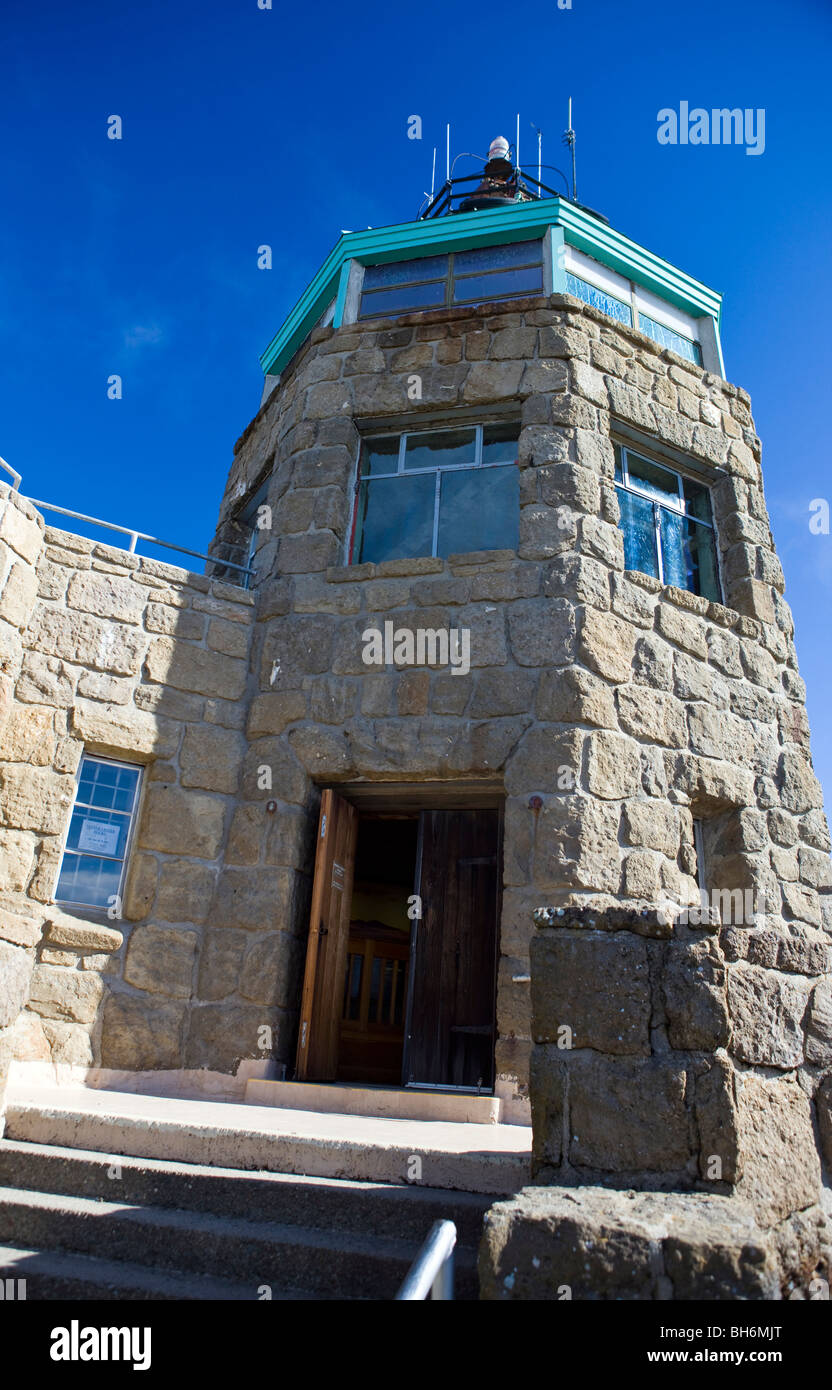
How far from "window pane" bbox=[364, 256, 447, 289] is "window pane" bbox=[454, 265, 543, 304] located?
0.28m

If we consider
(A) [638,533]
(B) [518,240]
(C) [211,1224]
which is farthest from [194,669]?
(B) [518,240]

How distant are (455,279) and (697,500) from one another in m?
2.91

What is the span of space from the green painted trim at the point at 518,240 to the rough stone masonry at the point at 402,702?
1.04 meters

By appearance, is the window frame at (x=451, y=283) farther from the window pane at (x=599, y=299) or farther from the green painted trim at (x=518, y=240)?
the window pane at (x=599, y=299)

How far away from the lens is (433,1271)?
6.63ft

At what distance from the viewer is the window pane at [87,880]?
5.79 metres

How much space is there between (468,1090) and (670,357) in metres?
6.09

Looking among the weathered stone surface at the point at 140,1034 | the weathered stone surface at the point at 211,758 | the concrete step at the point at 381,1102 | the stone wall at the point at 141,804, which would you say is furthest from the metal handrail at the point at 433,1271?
the weathered stone surface at the point at 211,758

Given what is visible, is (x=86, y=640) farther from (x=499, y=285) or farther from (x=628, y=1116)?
(x=628, y=1116)

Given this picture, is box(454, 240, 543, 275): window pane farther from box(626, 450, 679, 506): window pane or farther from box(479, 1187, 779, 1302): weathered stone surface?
box(479, 1187, 779, 1302): weathered stone surface

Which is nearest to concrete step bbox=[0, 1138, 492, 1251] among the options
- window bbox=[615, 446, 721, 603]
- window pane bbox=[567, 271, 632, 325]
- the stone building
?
the stone building

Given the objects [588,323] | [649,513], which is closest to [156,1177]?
[649,513]
